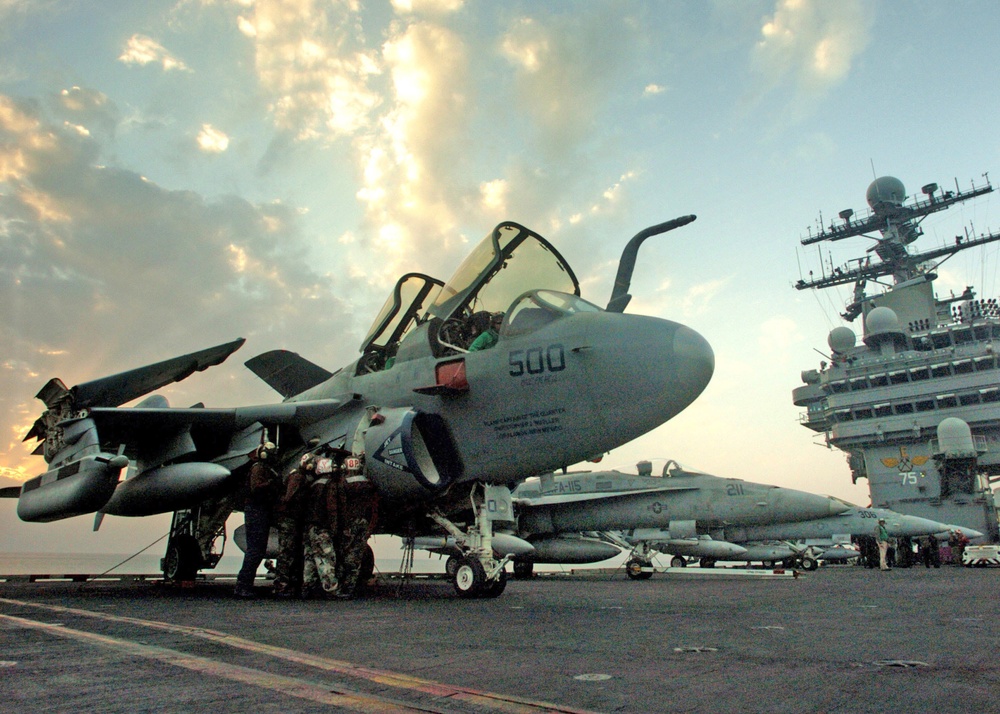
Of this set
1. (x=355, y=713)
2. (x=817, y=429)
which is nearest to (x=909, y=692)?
(x=355, y=713)

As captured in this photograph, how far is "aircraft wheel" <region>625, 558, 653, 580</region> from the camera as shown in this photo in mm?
16406

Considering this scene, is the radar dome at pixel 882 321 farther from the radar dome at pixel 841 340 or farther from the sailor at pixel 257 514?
the sailor at pixel 257 514

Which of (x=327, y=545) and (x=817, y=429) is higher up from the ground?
(x=817, y=429)

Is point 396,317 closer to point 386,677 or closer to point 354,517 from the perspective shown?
point 354,517

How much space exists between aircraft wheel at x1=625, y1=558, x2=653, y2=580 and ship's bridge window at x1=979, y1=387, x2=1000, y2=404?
33037 mm

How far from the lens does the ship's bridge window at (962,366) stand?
38.8 meters

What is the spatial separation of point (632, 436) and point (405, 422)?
108 inches

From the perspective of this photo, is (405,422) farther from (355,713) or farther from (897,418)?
(897,418)

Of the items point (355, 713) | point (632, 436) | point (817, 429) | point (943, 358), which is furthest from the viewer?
point (817, 429)

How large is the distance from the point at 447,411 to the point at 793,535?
57.2 feet

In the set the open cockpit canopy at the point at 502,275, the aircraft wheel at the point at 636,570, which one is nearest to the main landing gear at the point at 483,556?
the open cockpit canopy at the point at 502,275

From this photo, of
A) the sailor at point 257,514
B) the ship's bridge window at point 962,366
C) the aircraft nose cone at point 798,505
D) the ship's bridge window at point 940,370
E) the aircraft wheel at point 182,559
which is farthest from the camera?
the ship's bridge window at point 940,370

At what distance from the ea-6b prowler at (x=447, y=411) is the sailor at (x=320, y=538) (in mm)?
558

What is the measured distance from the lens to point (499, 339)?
7914 mm
